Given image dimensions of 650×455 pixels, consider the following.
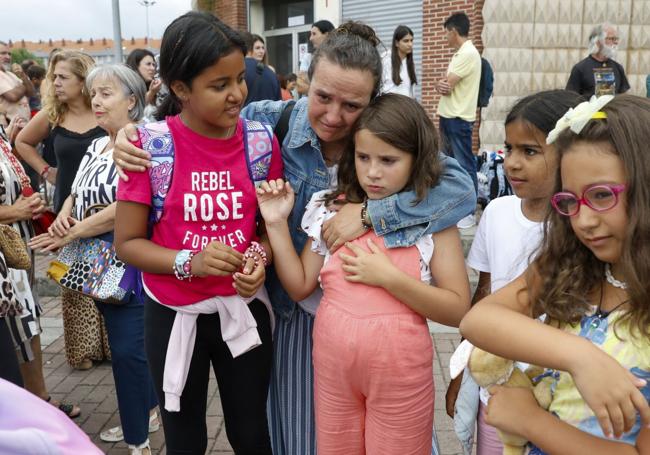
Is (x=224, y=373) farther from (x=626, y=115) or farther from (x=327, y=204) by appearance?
(x=626, y=115)

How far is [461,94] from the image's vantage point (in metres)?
6.82

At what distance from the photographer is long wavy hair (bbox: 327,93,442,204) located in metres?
1.92

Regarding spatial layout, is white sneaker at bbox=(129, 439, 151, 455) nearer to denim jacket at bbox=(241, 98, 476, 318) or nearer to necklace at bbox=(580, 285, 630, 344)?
denim jacket at bbox=(241, 98, 476, 318)

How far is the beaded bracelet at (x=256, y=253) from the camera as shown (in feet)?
6.55

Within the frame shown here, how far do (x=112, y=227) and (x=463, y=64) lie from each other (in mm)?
5006

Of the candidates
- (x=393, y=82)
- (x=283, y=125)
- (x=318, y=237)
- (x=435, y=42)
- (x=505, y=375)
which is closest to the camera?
(x=505, y=375)

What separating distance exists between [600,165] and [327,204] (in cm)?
105

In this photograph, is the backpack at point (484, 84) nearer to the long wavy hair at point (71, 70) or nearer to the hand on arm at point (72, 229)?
the long wavy hair at point (71, 70)

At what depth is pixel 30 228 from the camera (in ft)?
10.4

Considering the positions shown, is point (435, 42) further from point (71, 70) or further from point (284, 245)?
point (284, 245)

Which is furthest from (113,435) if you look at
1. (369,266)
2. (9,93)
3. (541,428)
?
(9,93)

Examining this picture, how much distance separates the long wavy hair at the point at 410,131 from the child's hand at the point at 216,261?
1.96ft

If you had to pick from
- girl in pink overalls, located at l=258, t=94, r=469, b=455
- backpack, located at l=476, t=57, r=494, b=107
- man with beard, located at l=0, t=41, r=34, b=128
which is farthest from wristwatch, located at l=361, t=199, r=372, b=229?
backpack, located at l=476, t=57, r=494, b=107

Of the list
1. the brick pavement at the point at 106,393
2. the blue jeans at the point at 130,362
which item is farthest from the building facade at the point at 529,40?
the blue jeans at the point at 130,362
